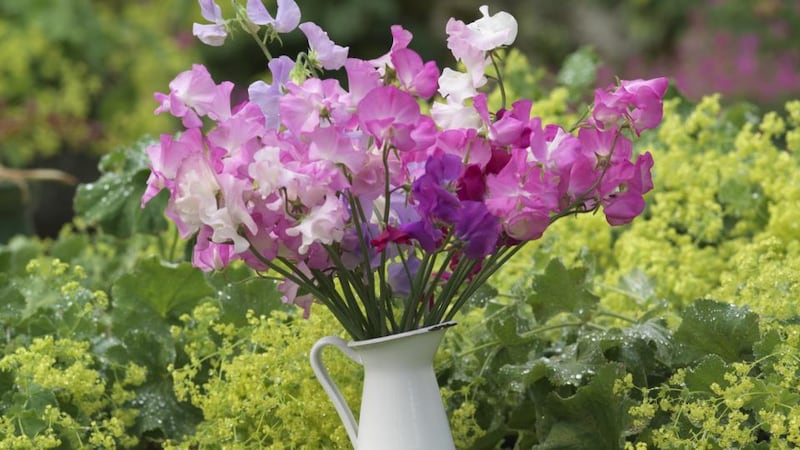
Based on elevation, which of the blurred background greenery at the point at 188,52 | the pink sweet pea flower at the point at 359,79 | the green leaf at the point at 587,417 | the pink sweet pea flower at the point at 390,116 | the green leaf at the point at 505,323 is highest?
the blurred background greenery at the point at 188,52

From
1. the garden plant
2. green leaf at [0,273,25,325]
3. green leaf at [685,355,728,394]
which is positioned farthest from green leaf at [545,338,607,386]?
green leaf at [0,273,25,325]

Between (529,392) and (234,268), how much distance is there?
45cm

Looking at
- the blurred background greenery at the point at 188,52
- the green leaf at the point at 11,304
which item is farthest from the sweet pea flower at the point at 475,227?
the blurred background greenery at the point at 188,52

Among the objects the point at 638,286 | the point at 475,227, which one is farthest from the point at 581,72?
the point at 475,227

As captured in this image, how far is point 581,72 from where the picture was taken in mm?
2268

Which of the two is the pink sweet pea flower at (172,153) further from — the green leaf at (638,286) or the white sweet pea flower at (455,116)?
the green leaf at (638,286)

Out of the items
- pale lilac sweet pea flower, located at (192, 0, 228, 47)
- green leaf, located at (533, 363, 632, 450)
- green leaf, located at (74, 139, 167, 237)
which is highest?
green leaf, located at (74, 139, 167, 237)

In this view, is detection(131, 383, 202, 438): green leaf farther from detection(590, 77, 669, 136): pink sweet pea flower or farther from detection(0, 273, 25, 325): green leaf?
detection(590, 77, 669, 136): pink sweet pea flower

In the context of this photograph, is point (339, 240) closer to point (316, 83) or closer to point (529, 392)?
point (316, 83)

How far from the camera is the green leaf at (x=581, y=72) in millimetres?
2256

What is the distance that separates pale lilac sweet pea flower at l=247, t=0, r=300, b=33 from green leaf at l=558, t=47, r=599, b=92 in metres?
1.36

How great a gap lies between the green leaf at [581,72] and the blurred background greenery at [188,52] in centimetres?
101

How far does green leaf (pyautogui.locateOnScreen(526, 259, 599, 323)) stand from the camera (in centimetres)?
125

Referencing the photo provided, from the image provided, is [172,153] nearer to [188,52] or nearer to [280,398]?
[280,398]
